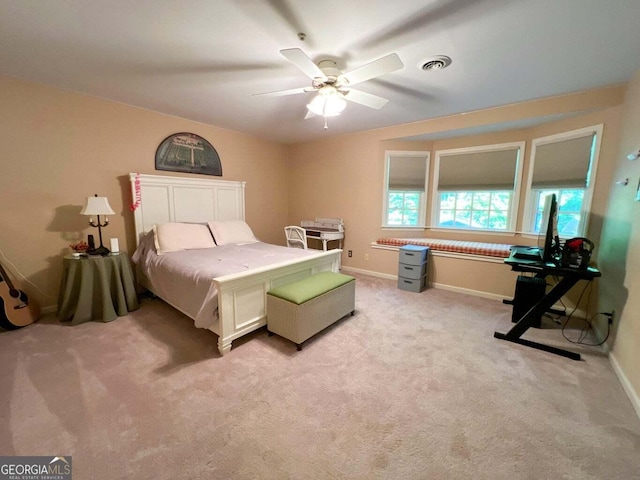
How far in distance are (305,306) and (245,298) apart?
1.77ft

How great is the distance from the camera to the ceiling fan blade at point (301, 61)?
5.06ft

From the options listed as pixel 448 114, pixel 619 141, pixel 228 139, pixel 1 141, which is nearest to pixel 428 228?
pixel 448 114

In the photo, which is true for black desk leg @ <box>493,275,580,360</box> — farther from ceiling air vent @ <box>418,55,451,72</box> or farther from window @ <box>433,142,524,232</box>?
ceiling air vent @ <box>418,55,451,72</box>

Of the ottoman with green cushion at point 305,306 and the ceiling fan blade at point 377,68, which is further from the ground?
the ceiling fan blade at point 377,68

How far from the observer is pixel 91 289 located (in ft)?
8.41

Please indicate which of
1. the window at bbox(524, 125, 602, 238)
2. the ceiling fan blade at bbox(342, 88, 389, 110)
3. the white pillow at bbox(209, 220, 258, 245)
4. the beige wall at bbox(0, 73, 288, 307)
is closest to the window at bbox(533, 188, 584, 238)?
the window at bbox(524, 125, 602, 238)

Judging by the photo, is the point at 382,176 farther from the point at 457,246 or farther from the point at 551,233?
the point at 551,233

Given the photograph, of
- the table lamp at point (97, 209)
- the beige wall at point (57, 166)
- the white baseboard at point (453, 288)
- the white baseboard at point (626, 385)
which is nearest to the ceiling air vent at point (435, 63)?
the white baseboard at point (626, 385)

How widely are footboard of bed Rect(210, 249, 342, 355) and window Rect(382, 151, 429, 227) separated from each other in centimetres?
227

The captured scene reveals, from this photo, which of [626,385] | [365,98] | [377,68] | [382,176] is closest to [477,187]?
[382,176]

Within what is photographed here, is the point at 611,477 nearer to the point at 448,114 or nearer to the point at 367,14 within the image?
the point at 367,14

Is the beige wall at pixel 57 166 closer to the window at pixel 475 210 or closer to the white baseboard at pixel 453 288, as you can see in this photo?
the white baseboard at pixel 453 288

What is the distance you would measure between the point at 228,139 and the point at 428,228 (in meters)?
3.63

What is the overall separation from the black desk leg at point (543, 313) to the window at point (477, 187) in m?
1.65
